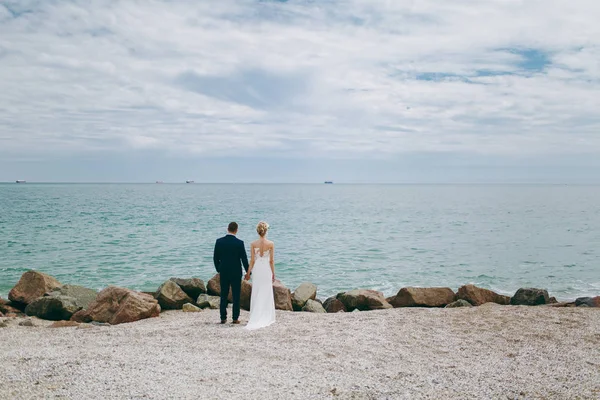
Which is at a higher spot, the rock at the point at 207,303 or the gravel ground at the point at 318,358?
the gravel ground at the point at 318,358

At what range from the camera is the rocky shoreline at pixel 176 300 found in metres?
15.1

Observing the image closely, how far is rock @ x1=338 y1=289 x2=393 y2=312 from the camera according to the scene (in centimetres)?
1734

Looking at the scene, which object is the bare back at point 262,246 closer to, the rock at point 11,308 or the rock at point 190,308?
the rock at point 190,308

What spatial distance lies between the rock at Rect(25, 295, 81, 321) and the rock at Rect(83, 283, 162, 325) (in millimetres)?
780

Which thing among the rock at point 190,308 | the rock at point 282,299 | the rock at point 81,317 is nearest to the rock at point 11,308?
the rock at point 81,317

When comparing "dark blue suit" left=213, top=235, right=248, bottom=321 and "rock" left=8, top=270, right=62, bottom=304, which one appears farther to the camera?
"rock" left=8, top=270, right=62, bottom=304

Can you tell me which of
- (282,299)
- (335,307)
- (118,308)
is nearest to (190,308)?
(118,308)

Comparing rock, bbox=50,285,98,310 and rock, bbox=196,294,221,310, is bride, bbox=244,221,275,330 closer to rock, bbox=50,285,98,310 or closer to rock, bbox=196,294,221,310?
rock, bbox=196,294,221,310

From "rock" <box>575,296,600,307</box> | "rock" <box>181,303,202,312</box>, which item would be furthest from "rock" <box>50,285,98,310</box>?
"rock" <box>575,296,600,307</box>

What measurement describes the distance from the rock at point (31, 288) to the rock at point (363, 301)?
10264 mm

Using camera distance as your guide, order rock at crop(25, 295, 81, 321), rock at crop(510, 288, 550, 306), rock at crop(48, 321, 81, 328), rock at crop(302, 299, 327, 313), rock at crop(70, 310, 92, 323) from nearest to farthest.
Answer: rock at crop(48, 321, 81, 328) < rock at crop(70, 310, 92, 323) < rock at crop(25, 295, 81, 321) < rock at crop(302, 299, 327, 313) < rock at crop(510, 288, 550, 306)

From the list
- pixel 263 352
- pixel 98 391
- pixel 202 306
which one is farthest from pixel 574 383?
pixel 202 306

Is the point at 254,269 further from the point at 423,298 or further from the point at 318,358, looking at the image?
the point at 423,298

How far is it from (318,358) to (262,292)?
11.5ft
